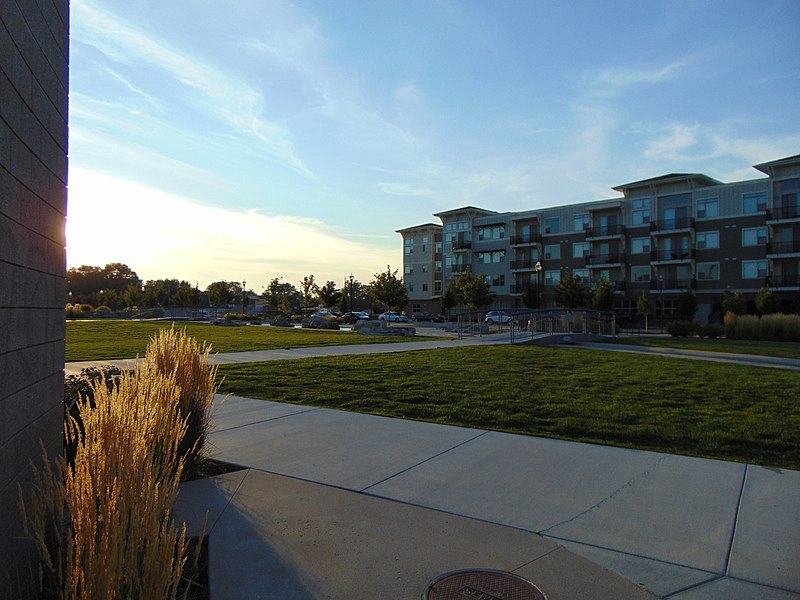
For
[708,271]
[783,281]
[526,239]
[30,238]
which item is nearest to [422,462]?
[30,238]

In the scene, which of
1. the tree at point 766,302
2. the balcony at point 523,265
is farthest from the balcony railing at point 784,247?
the balcony at point 523,265

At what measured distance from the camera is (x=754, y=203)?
4928 cm

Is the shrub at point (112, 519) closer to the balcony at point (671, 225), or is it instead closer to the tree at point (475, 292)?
the tree at point (475, 292)

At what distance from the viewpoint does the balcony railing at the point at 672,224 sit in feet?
172

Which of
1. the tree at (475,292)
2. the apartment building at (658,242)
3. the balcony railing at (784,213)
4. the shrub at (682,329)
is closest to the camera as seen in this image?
the shrub at (682,329)

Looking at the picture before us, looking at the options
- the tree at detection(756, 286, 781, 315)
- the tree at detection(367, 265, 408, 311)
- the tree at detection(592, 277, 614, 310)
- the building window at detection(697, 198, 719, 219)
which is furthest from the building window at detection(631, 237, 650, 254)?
the tree at detection(367, 265, 408, 311)

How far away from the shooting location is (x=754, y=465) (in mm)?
5734

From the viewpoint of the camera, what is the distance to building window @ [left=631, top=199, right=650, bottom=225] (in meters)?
56.2

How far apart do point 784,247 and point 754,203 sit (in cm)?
451

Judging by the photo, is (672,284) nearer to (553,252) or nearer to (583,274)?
(583,274)

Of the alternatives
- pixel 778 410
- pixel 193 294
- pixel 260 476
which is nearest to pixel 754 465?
pixel 778 410

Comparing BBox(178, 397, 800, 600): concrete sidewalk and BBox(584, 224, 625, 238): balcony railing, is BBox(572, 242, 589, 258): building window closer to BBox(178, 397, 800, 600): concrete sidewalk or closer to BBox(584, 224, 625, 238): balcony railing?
BBox(584, 224, 625, 238): balcony railing

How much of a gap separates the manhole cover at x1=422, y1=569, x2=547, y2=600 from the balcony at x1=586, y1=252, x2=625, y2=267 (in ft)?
191

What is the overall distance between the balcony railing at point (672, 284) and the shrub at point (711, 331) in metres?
24.3
